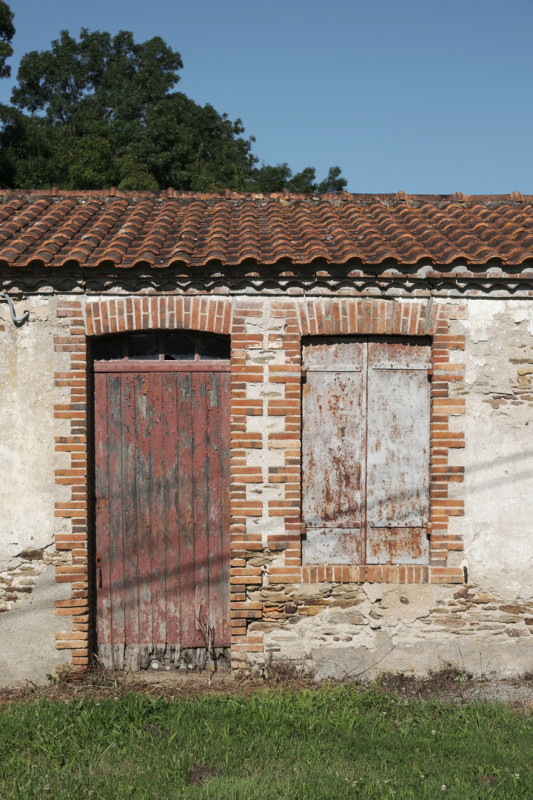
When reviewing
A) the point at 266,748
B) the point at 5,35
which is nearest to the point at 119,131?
the point at 5,35

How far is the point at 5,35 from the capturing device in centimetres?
1848

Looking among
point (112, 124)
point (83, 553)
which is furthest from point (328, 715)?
point (112, 124)

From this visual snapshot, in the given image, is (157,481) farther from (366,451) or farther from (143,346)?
(366,451)

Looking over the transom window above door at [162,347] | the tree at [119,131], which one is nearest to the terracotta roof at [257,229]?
the transom window above door at [162,347]

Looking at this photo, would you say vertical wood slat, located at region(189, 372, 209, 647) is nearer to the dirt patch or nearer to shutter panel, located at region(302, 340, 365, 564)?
shutter panel, located at region(302, 340, 365, 564)

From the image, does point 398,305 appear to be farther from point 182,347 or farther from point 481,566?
point 481,566

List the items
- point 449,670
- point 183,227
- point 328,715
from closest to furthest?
point 328,715 → point 449,670 → point 183,227

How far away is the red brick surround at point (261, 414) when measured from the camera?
643 cm

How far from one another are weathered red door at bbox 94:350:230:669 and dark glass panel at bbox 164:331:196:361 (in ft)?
0.33

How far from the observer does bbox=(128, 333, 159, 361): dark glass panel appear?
6.66 m

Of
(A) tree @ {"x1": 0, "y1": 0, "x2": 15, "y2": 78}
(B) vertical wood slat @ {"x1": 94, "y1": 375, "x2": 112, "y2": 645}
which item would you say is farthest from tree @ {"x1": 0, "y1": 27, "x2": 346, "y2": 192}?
(B) vertical wood slat @ {"x1": 94, "y1": 375, "x2": 112, "y2": 645}

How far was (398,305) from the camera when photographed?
256 inches

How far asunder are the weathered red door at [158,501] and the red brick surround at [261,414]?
8.9 inches

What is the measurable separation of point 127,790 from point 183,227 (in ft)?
16.5
